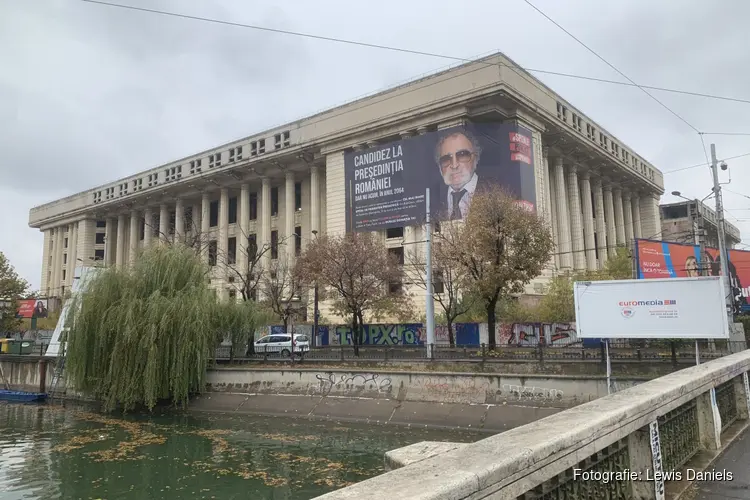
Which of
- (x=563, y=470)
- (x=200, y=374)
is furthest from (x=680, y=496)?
(x=200, y=374)

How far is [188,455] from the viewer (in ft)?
49.8

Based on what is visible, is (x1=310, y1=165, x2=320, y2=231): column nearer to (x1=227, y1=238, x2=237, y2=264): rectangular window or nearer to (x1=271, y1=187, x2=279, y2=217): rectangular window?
(x1=271, y1=187, x2=279, y2=217): rectangular window

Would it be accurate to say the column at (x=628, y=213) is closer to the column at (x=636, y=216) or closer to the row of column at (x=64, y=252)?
the column at (x=636, y=216)

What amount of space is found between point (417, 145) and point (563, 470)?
45.2m

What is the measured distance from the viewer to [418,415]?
18.9 m

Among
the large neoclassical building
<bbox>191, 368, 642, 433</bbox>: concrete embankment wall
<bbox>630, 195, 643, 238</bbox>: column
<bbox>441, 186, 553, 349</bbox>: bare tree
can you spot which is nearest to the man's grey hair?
the large neoclassical building

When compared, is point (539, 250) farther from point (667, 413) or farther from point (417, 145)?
point (417, 145)

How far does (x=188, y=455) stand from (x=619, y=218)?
69409mm

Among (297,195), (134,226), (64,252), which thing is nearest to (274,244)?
(297,195)

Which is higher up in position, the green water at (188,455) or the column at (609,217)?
the column at (609,217)

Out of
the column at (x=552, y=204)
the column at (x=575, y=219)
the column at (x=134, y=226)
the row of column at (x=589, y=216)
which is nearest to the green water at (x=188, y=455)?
the row of column at (x=589, y=216)

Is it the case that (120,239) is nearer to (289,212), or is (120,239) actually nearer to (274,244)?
(274,244)

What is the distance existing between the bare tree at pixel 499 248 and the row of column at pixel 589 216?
25.5 meters

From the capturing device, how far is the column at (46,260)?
93875 mm
